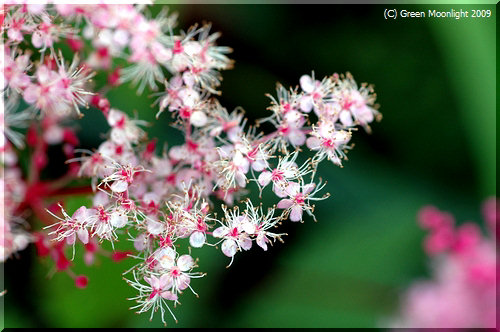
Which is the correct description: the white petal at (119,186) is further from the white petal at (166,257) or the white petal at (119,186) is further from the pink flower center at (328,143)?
the pink flower center at (328,143)

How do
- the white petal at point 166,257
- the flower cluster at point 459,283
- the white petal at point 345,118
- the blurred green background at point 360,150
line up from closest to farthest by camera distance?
the white petal at point 166,257 → the white petal at point 345,118 → the flower cluster at point 459,283 → the blurred green background at point 360,150

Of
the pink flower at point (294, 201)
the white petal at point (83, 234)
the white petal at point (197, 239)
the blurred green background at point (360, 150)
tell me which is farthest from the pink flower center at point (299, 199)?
the blurred green background at point (360, 150)

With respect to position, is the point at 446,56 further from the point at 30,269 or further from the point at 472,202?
the point at 30,269

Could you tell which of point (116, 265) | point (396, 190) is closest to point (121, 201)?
point (116, 265)

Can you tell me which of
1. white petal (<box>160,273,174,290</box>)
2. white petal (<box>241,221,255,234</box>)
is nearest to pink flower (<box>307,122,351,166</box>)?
white petal (<box>241,221,255,234</box>)

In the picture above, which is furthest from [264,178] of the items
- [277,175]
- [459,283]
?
[459,283]

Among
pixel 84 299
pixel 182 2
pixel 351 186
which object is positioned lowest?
pixel 84 299

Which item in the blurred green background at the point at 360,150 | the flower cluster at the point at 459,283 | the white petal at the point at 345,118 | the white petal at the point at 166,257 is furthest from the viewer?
the blurred green background at the point at 360,150
